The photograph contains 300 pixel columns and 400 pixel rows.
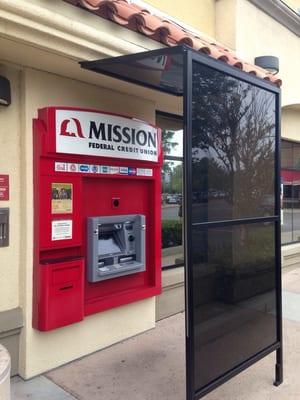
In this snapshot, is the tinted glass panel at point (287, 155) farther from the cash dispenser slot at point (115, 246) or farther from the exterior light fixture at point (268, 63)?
the cash dispenser slot at point (115, 246)

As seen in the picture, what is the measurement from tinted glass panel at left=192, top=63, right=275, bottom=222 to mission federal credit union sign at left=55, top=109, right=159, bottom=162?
1.45 meters

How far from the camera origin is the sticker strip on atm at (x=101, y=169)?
4.04 metres

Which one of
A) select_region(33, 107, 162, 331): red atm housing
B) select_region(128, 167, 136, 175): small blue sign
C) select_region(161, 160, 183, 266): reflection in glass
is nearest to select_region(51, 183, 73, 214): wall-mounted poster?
select_region(33, 107, 162, 331): red atm housing

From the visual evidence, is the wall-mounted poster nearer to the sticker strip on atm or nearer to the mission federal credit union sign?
the sticker strip on atm

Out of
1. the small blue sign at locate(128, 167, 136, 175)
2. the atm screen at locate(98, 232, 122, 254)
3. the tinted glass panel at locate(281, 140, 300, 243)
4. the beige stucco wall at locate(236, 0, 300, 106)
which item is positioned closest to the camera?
the atm screen at locate(98, 232, 122, 254)

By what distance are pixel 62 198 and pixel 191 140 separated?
1660mm

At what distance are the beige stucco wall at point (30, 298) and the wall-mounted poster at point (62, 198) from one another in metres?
0.21

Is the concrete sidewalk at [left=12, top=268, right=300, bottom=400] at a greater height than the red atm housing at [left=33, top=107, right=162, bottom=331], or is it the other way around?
the red atm housing at [left=33, top=107, right=162, bottom=331]

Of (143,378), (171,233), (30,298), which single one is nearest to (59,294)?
(30,298)

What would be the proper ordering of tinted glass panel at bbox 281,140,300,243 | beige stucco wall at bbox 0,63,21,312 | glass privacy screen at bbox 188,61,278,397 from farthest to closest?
1. tinted glass panel at bbox 281,140,300,243
2. beige stucco wall at bbox 0,63,21,312
3. glass privacy screen at bbox 188,61,278,397

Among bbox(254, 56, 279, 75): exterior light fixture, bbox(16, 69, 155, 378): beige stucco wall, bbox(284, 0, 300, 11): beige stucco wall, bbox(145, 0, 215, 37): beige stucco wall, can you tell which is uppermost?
bbox(284, 0, 300, 11): beige stucco wall

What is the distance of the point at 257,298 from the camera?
12.1 feet

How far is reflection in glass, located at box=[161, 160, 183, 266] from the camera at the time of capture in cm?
581

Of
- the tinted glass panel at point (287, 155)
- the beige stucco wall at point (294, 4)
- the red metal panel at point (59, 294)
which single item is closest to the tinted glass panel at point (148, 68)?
the red metal panel at point (59, 294)
